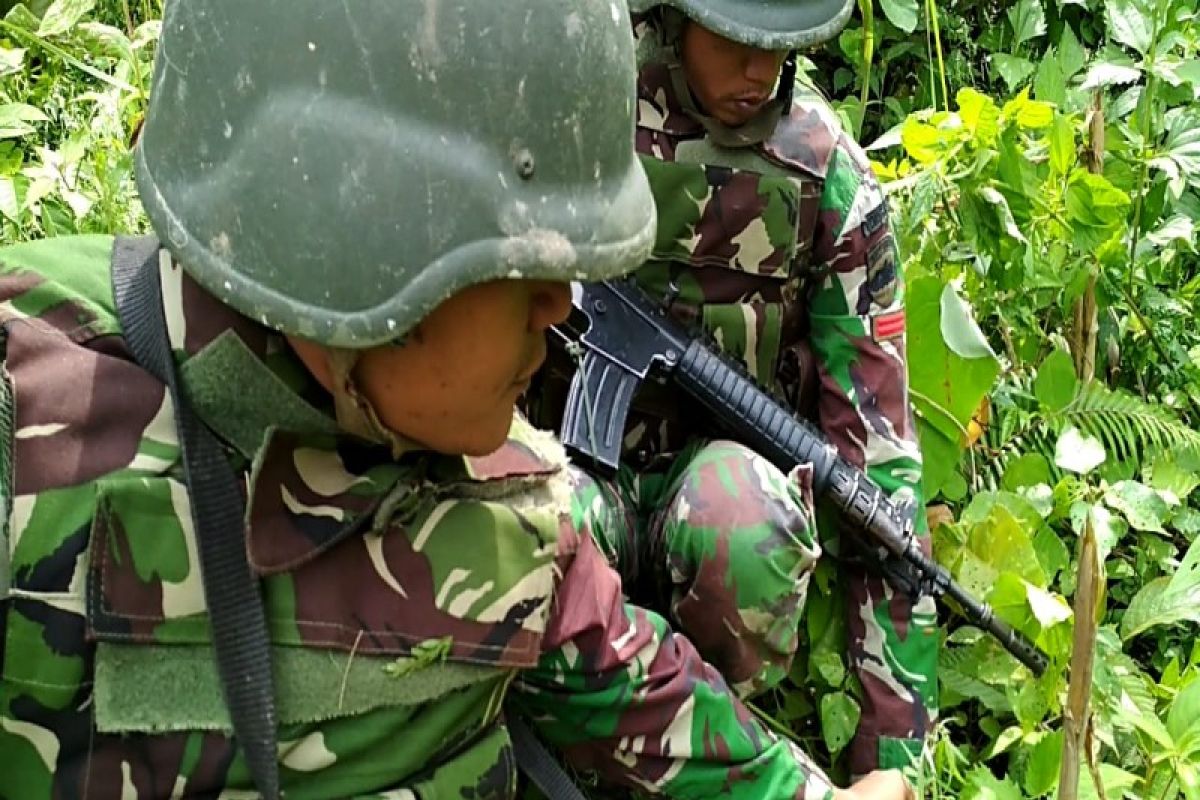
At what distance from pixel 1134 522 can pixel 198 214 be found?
5.41 ft

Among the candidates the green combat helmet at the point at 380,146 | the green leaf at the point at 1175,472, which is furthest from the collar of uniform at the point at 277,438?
the green leaf at the point at 1175,472

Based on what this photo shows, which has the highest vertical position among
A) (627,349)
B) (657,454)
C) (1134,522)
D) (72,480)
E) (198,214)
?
(198,214)

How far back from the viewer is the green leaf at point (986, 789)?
5.52 feet

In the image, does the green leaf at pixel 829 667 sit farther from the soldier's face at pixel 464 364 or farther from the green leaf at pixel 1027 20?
the green leaf at pixel 1027 20

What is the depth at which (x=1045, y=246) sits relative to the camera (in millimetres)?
2383

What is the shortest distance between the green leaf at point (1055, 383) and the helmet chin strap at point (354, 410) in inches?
55.9

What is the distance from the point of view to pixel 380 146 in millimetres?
1000

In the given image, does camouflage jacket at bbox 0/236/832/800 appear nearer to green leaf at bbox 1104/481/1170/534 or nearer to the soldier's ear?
the soldier's ear

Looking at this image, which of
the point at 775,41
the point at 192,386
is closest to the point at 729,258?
the point at 775,41

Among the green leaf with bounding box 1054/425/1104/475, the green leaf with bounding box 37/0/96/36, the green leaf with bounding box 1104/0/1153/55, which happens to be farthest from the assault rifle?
the green leaf with bounding box 37/0/96/36

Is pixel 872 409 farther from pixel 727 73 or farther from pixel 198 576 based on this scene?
pixel 198 576

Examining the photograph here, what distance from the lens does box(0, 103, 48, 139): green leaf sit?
2.38 metres

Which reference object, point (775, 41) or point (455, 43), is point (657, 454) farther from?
point (455, 43)

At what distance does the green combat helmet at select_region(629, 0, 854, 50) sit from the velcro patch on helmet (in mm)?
444
